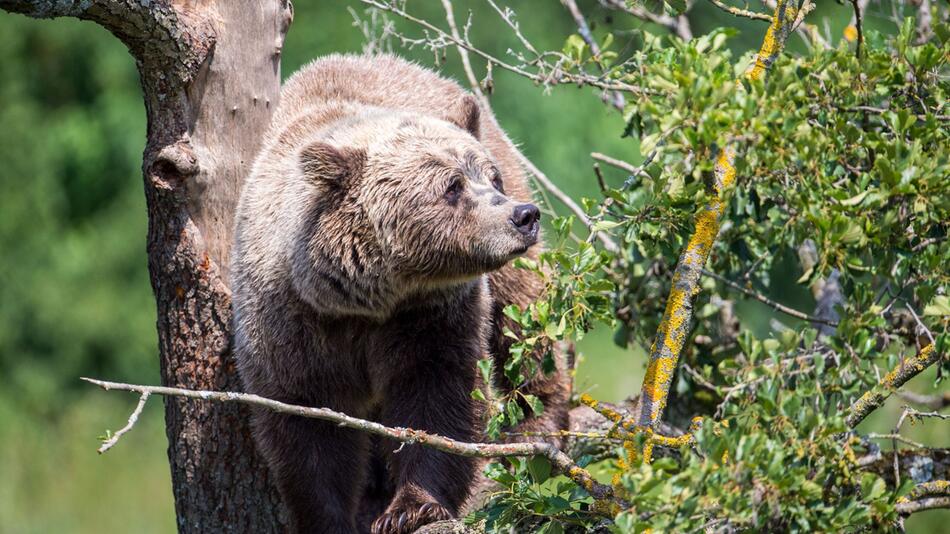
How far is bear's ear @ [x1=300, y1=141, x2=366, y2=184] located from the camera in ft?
14.0

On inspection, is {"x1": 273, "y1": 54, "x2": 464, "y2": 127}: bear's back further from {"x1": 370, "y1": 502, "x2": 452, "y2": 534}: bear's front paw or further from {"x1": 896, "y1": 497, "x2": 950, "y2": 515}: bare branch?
{"x1": 896, "y1": 497, "x2": 950, "y2": 515}: bare branch

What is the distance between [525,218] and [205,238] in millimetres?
1462

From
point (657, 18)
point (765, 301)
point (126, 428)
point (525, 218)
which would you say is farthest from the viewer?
point (657, 18)

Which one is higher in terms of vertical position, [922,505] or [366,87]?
[366,87]

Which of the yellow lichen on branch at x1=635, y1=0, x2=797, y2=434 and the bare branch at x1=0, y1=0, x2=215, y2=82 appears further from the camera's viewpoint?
the bare branch at x1=0, y1=0, x2=215, y2=82

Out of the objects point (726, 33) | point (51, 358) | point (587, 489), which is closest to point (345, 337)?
point (587, 489)

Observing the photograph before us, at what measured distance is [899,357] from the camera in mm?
3250

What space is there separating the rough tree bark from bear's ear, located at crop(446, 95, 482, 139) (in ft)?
2.86

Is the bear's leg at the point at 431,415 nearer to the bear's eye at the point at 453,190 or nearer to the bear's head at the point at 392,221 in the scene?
the bear's head at the point at 392,221

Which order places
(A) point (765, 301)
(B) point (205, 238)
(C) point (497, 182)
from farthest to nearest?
(B) point (205, 238) → (C) point (497, 182) → (A) point (765, 301)

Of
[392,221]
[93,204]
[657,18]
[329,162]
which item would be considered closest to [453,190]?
[392,221]

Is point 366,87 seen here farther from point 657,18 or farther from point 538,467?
point 538,467

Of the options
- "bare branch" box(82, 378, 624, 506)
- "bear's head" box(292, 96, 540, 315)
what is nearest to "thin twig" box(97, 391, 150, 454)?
"bare branch" box(82, 378, 624, 506)

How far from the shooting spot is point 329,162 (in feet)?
14.1
